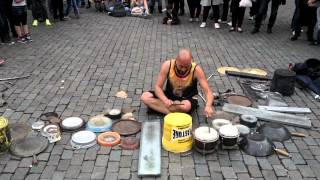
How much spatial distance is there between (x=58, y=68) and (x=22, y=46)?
213 centimetres

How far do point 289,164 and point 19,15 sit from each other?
7.51 m

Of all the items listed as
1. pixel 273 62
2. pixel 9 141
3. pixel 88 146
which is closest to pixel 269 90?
pixel 273 62

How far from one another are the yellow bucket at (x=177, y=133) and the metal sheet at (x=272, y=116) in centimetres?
142

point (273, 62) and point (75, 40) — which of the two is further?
point (75, 40)

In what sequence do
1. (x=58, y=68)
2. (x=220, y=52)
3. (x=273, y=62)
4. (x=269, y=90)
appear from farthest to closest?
(x=220, y=52) < (x=273, y=62) < (x=58, y=68) < (x=269, y=90)

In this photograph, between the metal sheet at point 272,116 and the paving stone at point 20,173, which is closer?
the paving stone at point 20,173

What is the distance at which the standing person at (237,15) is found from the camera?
10.5m

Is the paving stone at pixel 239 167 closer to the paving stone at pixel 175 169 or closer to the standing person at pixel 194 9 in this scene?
the paving stone at pixel 175 169

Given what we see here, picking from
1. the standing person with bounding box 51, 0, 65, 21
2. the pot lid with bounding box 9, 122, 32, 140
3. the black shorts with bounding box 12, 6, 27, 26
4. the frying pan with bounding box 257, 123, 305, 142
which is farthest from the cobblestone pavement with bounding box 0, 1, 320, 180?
the black shorts with bounding box 12, 6, 27, 26

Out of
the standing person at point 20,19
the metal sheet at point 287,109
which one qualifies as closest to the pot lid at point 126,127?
the metal sheet at point 287,109

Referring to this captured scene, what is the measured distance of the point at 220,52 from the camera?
29.8 ft

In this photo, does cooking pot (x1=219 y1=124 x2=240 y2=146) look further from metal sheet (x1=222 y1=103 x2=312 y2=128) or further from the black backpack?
the black backpack

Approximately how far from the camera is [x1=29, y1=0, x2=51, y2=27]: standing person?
11.2 meters

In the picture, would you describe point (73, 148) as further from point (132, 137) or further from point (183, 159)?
point (183, 159)
